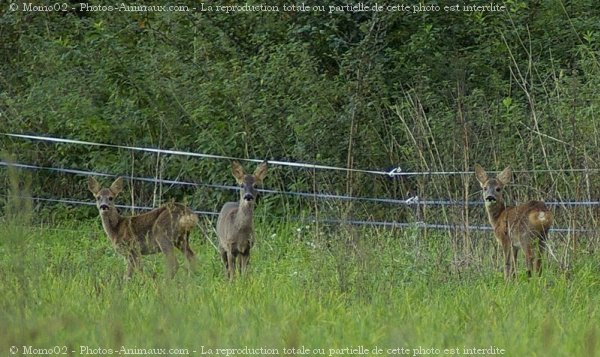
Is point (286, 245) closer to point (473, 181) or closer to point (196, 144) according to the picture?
point (473, 181)

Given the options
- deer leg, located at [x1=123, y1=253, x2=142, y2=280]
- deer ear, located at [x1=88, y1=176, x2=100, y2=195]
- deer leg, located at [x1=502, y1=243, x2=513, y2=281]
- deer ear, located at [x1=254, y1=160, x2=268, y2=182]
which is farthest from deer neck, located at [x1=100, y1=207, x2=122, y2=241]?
deer leg, located at [x1=502, y1=243, x2=513, y2=281]

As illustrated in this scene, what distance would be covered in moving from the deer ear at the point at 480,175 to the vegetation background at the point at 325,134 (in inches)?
4.8

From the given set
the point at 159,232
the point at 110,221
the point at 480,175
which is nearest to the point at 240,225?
the point at 159,232

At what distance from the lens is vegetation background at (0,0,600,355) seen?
811 cm

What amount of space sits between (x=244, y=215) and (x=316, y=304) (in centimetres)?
296

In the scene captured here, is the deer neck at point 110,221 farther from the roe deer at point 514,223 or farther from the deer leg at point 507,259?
the deer leg at point 507,259

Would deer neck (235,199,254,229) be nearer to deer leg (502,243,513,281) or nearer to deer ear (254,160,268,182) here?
deer ear (254,160,268,182)

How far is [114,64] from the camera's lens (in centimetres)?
1346

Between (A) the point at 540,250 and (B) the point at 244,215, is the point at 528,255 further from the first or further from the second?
(B) the point at 244,215

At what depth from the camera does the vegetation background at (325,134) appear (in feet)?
26.6

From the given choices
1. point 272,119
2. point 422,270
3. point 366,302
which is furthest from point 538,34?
point 366,302

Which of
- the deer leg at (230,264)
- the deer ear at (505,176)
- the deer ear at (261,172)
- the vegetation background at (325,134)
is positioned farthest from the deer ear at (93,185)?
the deer ear at (505,176)

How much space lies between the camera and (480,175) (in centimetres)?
996

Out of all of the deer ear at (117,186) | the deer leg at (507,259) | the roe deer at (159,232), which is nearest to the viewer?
the deer leg at (507,259)
